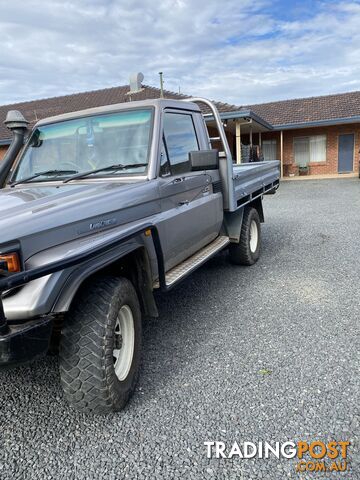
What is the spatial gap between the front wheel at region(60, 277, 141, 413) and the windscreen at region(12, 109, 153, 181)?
1250mm

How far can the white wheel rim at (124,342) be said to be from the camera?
2.79 m

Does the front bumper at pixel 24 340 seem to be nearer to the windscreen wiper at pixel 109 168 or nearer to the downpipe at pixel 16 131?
the windscreen wiper at pixel 109 168

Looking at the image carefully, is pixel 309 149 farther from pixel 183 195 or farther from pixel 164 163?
pixel 164 163

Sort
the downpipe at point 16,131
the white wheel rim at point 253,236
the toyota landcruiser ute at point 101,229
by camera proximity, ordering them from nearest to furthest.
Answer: the toyota landcruiser ute at point 101,229 → the downpipe at point 16,131 → the white wheel rim at point 253,236

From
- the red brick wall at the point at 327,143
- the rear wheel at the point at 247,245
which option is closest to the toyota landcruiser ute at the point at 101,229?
the rear wheel at the point at 247,245

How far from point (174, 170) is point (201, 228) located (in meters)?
0.78

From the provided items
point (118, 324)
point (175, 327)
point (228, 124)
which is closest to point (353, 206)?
point (228, 124)

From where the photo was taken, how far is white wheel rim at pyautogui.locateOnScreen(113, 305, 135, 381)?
279 cm

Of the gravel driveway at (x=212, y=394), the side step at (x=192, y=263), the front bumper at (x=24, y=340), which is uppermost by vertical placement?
the front bumper at (x=24, y=340)

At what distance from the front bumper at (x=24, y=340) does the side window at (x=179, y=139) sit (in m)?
2.03

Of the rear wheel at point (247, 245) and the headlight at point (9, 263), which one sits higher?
the headlight at point (9, 263)

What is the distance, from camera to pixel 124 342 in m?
2.88

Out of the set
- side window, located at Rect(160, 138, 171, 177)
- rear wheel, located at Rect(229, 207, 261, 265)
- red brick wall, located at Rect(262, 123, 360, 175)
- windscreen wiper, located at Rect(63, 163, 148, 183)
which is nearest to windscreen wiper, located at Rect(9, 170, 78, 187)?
windscreen wiper, located at Rect(63, 163, 148, 183)

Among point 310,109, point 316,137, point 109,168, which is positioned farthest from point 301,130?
point 109,168
